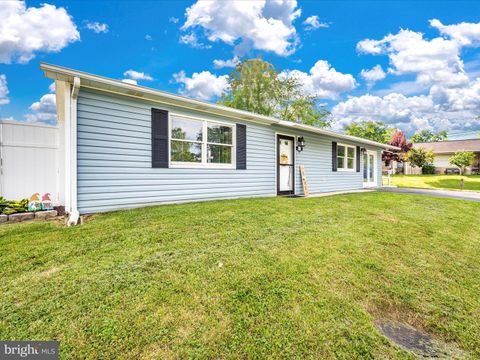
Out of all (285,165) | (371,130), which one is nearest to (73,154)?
(285,165)

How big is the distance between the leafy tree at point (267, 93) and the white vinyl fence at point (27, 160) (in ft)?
54.8

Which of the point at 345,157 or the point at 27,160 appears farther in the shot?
the point at 345,157

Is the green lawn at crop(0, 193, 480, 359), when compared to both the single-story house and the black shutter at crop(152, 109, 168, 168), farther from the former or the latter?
the black shutter at crop(152, 109, 168, 168)

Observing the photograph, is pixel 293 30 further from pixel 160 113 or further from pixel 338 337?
pixel 338 337

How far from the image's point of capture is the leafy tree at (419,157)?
23.9 metres

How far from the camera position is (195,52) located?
56.0 feet

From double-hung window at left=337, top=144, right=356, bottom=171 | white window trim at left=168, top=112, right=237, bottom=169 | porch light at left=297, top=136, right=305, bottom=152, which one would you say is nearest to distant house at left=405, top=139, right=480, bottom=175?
double-hung window at left=337, top=144, right=356, bottom=171

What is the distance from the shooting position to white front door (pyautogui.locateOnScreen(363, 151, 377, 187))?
12758 mm

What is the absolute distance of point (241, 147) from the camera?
6.84 m

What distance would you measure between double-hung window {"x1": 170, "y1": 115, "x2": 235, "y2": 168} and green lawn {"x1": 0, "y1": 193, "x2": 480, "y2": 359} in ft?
6.81

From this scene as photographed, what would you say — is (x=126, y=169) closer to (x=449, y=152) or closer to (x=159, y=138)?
(x=159, y=138)

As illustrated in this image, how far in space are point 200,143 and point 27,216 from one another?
143 inches

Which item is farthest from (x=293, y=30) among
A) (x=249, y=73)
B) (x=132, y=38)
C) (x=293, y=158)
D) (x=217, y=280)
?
(x=217, y=280)

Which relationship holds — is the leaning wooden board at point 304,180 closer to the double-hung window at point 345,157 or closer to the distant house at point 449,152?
the double-hung window at point 345,157
